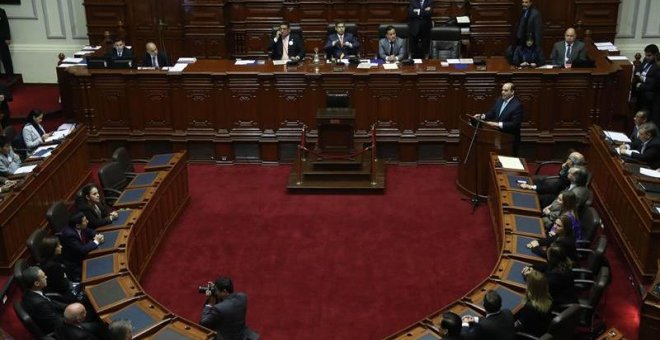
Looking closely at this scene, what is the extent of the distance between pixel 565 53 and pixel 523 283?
593 cm

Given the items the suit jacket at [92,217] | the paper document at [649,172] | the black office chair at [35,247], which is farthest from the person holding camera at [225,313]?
the paper document at [649,172]

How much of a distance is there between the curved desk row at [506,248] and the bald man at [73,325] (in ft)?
8.37

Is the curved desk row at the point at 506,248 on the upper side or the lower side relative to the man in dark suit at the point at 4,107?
lower

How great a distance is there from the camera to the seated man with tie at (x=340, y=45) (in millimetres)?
12688

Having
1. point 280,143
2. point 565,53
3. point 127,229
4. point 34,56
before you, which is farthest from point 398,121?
point 34,56

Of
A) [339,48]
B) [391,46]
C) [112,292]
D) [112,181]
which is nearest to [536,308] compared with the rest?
[112,292]

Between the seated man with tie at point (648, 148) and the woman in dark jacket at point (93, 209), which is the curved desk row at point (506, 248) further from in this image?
the woman in dark jacket at point (93, 209)

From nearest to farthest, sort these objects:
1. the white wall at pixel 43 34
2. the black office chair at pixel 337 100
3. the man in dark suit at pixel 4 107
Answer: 1. the black office chair at pixel 337 100
2. the man in dark suit at pixel 4 107
3. the white wall at pixel 43 34

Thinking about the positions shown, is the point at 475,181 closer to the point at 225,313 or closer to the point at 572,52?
the point at 572,52

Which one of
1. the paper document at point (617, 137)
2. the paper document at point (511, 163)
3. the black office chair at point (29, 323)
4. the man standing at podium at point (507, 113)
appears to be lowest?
the black office chair at point (29, 323)

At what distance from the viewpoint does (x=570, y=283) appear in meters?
6.87

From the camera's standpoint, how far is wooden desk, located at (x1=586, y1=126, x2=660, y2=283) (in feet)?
25.6

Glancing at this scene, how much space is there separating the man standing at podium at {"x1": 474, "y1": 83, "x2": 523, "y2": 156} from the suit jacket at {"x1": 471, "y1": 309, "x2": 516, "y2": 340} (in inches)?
165

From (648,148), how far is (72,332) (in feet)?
22.6
